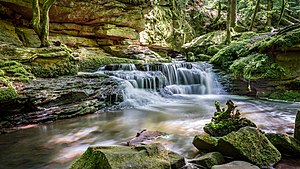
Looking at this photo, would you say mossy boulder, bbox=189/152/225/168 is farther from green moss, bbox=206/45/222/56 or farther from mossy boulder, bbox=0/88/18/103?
green moss, bbox=206/45/222/56

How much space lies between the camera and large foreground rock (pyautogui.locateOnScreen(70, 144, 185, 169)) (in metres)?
2.42

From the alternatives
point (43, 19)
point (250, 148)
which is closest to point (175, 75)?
point (43, 19)

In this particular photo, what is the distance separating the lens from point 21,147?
4.20m

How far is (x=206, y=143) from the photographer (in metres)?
3.44

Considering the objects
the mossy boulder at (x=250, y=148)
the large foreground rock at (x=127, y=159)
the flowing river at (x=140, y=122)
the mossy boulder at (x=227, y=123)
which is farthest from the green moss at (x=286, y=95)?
the large foreground rock at (x=127, y=159)

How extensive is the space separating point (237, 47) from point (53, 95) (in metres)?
9.36

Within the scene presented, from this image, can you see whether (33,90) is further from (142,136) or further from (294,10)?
(294,10)

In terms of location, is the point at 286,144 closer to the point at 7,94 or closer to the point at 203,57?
the point at 7,94

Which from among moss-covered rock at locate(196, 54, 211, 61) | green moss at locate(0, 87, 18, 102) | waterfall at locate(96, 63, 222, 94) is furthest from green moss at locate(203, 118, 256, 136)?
moss-covered rock at locate(196, 54, 211, 61)

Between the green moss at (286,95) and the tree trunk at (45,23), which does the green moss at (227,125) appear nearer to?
the green moss at (286,95)

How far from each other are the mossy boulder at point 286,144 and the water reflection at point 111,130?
1.30 meters

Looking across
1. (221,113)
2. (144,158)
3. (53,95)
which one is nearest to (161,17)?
(53,95)

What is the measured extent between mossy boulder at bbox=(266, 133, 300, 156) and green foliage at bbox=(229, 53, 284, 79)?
6377 millimetres

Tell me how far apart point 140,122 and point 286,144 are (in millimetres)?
3607
